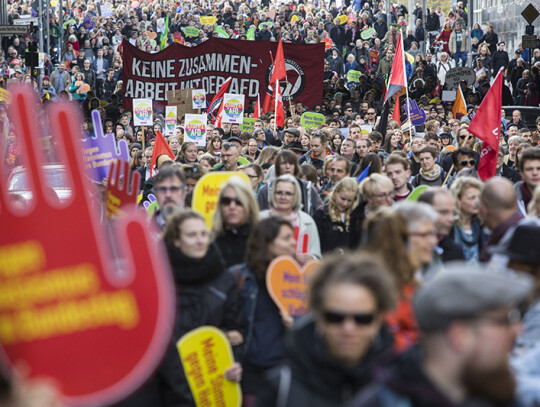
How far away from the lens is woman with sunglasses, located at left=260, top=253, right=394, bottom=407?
346cm

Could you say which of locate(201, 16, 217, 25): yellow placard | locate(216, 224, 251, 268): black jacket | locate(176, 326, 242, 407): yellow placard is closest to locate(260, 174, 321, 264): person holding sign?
locate(216, 224, 251, 268): black jacket

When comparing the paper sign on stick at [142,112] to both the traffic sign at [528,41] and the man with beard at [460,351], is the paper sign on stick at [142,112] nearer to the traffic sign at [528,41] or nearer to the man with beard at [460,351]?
the traffic sign at [528,41]

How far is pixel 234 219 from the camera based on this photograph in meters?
7.05

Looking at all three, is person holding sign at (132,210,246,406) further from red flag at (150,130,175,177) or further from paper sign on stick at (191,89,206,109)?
paper sign on stick at (191,89,206,109)

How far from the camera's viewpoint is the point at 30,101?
3586 mm

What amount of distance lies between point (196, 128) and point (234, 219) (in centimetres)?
1064

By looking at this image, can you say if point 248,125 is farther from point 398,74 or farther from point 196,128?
point 398,74

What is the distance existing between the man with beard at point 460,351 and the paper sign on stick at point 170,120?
16705 millimetres

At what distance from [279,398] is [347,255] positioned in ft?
1.86

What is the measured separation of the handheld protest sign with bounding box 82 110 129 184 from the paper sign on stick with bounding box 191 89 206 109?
12.5 metres

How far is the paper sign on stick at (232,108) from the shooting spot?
19.2 meters

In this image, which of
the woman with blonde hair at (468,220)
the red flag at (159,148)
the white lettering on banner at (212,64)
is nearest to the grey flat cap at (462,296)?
the woman with blonde hair at (468,220)

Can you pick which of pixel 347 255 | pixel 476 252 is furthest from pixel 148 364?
pixel 476 252

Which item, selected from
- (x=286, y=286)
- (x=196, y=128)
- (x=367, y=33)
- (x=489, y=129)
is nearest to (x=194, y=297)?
(x=286, y=286)
